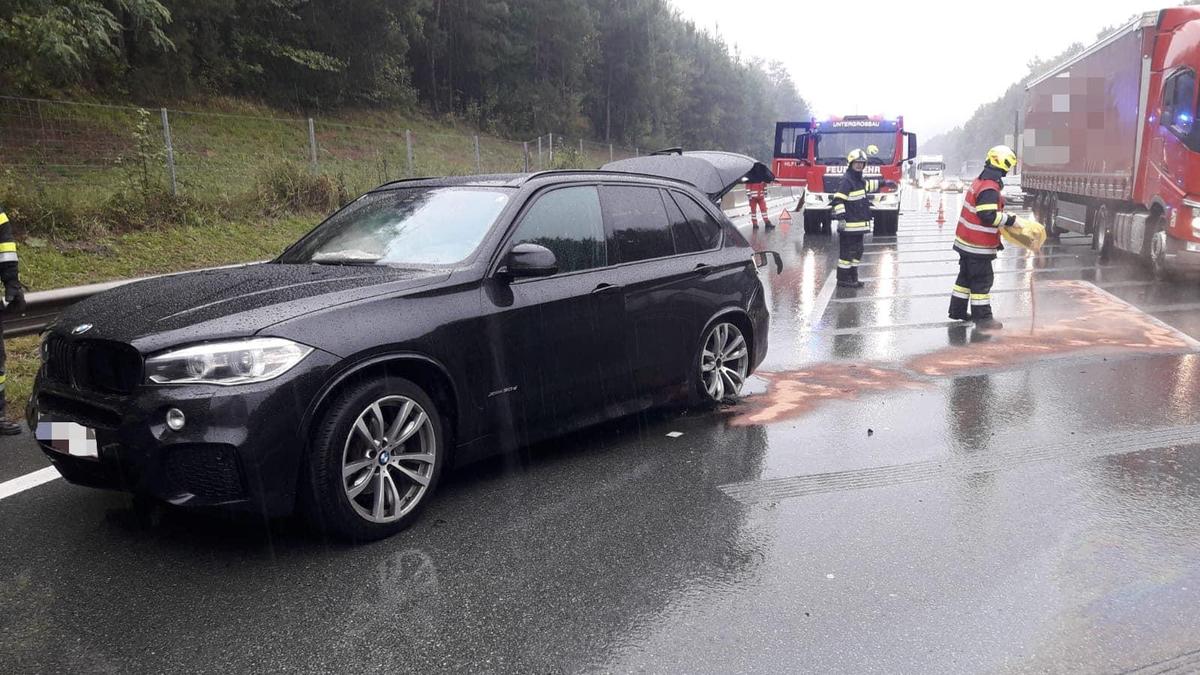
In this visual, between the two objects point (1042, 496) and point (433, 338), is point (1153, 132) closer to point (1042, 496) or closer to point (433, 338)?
point (1042, 496)

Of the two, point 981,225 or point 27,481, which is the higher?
point 981,225

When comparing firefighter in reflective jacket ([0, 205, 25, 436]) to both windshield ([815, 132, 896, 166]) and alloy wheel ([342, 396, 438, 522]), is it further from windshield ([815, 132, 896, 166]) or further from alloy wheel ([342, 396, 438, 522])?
windshield ([815, 132, 896, 166])

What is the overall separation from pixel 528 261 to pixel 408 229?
0.86 meters

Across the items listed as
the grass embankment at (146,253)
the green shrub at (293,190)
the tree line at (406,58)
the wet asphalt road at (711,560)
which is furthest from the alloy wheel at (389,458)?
the green shrub at (293,190)

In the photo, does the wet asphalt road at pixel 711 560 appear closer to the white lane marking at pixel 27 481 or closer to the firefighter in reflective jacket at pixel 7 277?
the white lane marking at pixel 27 481

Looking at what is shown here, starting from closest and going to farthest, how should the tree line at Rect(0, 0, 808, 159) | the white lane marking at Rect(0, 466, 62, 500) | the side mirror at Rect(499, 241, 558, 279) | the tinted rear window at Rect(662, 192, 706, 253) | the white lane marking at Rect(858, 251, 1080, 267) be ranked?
the side mirror at Rect(499, 241, 558, 279)
the white lane marking at Rect(0, 466, 62, 500)
the tinted rear window at Rect(662, 192, 706, 253)
the white lane marking at Rect(858, 251, 1080, 267)
the tree line at Rect(0, 0, 808, 159)

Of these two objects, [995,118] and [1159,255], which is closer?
[1159,255]

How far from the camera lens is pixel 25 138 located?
13203 mm

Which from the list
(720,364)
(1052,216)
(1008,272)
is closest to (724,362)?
(720,364)

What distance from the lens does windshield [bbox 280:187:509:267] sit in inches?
181

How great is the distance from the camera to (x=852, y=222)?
39.5 ft

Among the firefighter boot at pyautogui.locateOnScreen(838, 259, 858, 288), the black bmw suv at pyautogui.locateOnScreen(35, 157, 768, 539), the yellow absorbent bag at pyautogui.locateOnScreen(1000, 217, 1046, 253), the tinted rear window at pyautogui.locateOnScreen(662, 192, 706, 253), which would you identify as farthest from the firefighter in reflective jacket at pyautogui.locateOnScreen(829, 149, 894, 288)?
the black bmw suv at pyautogui.locateOnScreen(35, 157, 768, 539)

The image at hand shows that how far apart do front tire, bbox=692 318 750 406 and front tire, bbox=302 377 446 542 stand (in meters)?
2.15

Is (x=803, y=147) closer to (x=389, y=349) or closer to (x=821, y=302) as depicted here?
(x=821, y=302)
